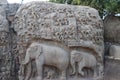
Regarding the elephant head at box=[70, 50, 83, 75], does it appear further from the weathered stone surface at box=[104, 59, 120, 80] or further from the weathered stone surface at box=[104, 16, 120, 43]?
the weathered stone surface at box=[104, 16, 120, 43]

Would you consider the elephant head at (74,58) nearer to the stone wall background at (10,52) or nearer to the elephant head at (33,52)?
the elephant head at (33,52)

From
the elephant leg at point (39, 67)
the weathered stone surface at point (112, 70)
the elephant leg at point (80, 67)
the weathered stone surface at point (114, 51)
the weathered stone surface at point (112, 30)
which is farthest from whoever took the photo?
the weathered stone surface at point (112, 30)

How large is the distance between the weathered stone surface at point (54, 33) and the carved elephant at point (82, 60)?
0.05 metres

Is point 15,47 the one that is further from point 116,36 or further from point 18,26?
point 116,36

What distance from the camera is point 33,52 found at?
3363mm

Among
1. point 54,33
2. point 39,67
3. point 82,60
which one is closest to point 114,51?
point 82,60

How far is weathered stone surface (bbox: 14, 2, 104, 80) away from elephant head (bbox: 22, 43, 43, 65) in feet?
0.05

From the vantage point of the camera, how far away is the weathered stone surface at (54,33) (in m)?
3.40

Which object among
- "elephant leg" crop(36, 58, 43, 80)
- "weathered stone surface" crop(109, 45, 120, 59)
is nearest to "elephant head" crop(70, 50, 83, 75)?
"elephant leg" crop(36, 58, 43, 80)

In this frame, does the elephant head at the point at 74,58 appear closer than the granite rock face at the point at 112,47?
Yes

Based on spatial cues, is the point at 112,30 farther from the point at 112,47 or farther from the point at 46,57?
Result: the point at 46,57

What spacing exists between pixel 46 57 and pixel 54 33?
1.22 feet

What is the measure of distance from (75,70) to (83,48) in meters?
0.36

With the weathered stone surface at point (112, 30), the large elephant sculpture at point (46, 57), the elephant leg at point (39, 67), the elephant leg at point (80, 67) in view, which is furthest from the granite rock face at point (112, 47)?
the elephant leg at point (39, 67)
